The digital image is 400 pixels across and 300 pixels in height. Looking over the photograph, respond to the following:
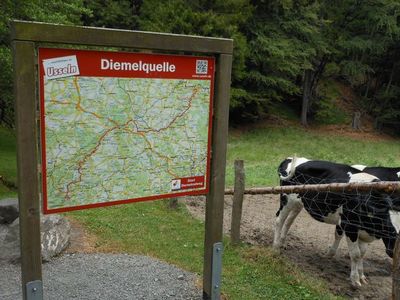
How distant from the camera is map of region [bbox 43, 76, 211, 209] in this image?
11.1ft

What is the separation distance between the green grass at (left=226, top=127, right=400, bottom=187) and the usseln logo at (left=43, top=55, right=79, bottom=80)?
961cm

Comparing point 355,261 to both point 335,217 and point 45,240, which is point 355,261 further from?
point 45,240

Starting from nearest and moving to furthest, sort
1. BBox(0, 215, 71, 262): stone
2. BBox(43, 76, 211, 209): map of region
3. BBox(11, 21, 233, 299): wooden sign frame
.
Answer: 1. BBox(11, 21, 233, 299): wooden sign frame
2. BBox(43, 76, 211, 209): map of region
3. BBox(0, 215, 71, 262): stone

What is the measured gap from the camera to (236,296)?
16.5 ft

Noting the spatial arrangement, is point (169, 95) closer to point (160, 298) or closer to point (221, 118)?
point (221, 118)

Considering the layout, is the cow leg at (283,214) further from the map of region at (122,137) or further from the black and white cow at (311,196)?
the map of region at (122,137)

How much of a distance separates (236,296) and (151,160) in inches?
82.1

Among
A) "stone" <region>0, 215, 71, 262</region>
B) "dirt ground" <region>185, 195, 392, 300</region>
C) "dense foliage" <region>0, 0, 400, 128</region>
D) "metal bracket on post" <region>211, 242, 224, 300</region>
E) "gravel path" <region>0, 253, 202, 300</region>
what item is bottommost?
"dirt ground" <region>185, 195, 392, 300</region>

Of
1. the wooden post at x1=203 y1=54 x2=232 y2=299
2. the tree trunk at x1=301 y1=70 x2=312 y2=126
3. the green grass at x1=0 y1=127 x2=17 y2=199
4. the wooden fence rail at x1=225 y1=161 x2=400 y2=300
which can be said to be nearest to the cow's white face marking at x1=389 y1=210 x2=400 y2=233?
the wooden fence rail at x1=225 y1=161 x2=400 y2=300

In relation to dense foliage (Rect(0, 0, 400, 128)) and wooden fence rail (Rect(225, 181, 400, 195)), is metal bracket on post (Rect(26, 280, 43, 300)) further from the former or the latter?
dense foliage (Rect(0, 0, 400, 128))

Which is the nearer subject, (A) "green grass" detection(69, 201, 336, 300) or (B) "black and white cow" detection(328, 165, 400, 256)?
(A) "green grass" detection(69, 201, 336, 300)

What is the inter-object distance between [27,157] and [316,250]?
19.6 feet

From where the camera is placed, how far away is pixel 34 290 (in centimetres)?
345

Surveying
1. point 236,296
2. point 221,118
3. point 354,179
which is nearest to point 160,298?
point 236,296
